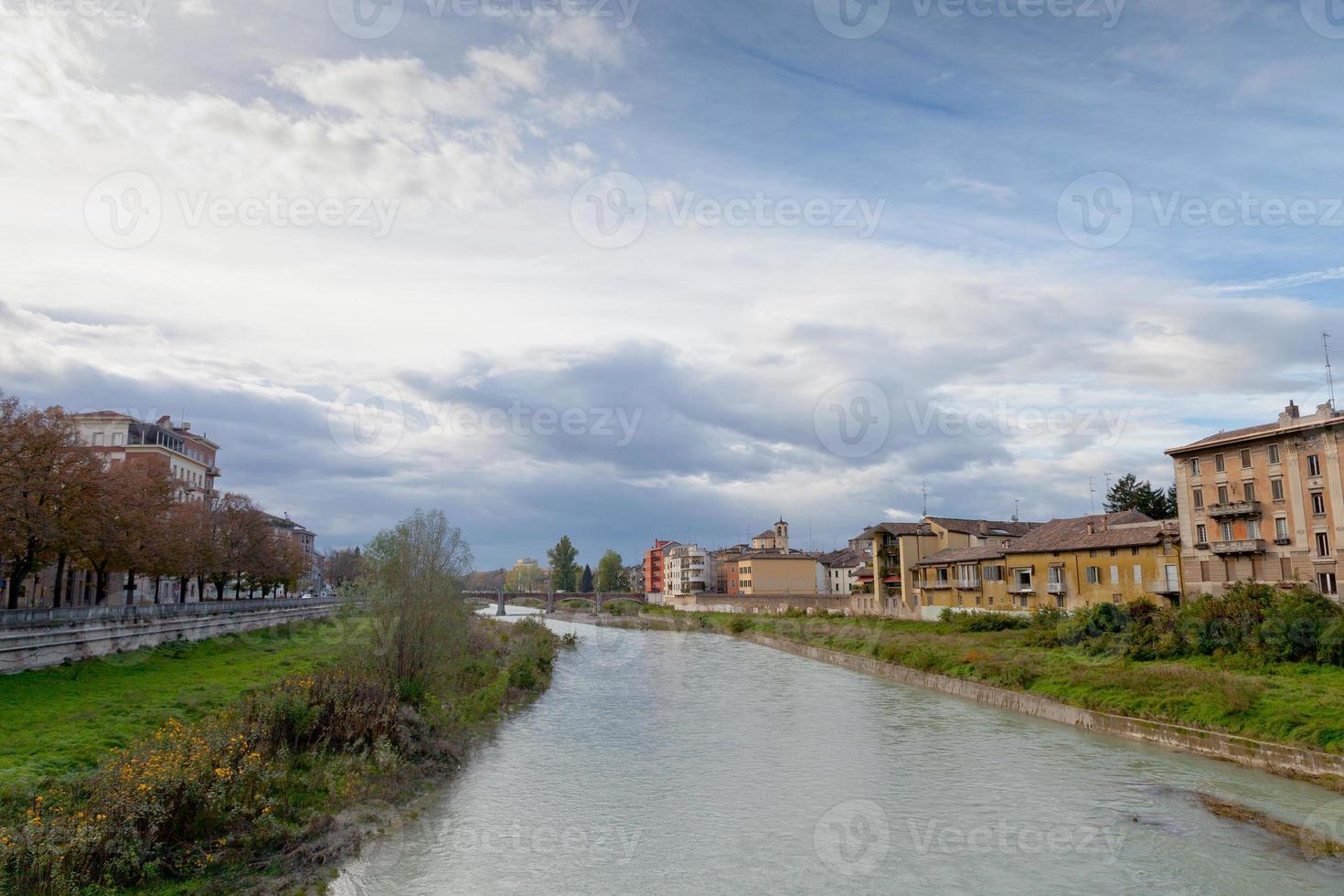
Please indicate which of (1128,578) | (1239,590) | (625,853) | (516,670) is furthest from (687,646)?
(625,853)

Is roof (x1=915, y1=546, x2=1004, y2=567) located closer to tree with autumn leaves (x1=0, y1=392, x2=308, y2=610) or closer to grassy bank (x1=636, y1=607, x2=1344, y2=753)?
grassy bank (x1=636, y1=607, x2=1344, y2=753)

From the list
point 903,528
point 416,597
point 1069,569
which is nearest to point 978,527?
point 903,528

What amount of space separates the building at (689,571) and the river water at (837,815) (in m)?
115

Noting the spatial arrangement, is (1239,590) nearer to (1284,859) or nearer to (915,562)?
(1284,859)

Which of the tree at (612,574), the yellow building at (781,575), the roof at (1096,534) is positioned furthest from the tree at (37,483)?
the tree at (612,574)

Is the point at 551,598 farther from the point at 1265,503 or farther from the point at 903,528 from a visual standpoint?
the point at 1265,503

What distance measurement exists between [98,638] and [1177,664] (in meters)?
44.1

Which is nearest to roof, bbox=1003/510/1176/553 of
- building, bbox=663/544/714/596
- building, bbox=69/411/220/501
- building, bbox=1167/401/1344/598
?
building, bbox=1167/401/1344/598

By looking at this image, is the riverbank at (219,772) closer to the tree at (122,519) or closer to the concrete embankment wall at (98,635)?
the concrete embankment wall at (98,635)

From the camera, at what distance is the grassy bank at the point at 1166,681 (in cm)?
2603

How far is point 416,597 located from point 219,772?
1490cm

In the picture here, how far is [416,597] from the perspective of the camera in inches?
1230

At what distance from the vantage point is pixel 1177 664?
34.8 m

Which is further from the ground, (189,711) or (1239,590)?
(1239,590)
